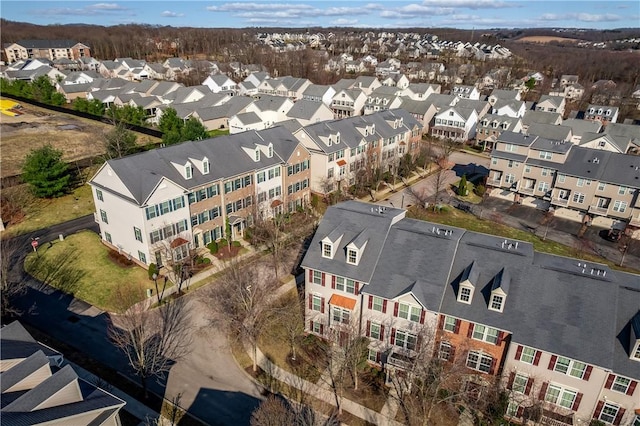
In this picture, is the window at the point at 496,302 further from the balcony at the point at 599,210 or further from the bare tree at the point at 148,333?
the balcony at the point at 599,210

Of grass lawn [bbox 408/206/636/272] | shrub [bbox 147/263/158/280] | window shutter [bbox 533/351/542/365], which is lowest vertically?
grass lawn [bbox 408/206/636/272]

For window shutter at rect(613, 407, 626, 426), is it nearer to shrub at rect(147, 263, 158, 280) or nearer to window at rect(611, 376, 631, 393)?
window at rect(611, 376, 631, 393)

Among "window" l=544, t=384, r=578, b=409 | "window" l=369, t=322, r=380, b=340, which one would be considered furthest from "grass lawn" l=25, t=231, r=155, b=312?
"window" l=544, t=384, r=578, b=409

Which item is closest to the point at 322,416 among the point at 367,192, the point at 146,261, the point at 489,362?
the point at 489,362

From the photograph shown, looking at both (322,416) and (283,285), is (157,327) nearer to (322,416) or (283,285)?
(283,285)

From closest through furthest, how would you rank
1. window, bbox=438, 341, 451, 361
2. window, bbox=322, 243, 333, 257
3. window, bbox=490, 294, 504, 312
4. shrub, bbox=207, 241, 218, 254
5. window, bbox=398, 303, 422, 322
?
1. window, bbox=490, 294, 504, 312
2. window, bbox=398, 303, 422, 322
3. window, bbox=438, 341, 451, 361
4. window, bbox=322, 243, 333, 257
5. shrub, bbox=207, 241, 218, 254

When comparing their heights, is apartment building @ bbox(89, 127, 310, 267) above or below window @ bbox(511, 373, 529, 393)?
above

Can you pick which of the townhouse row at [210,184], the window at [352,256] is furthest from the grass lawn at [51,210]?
the window at [352,256]

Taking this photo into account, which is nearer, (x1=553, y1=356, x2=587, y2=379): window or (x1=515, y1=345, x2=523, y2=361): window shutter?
(x1=553, y1=356, x2=587, y2=379): window
